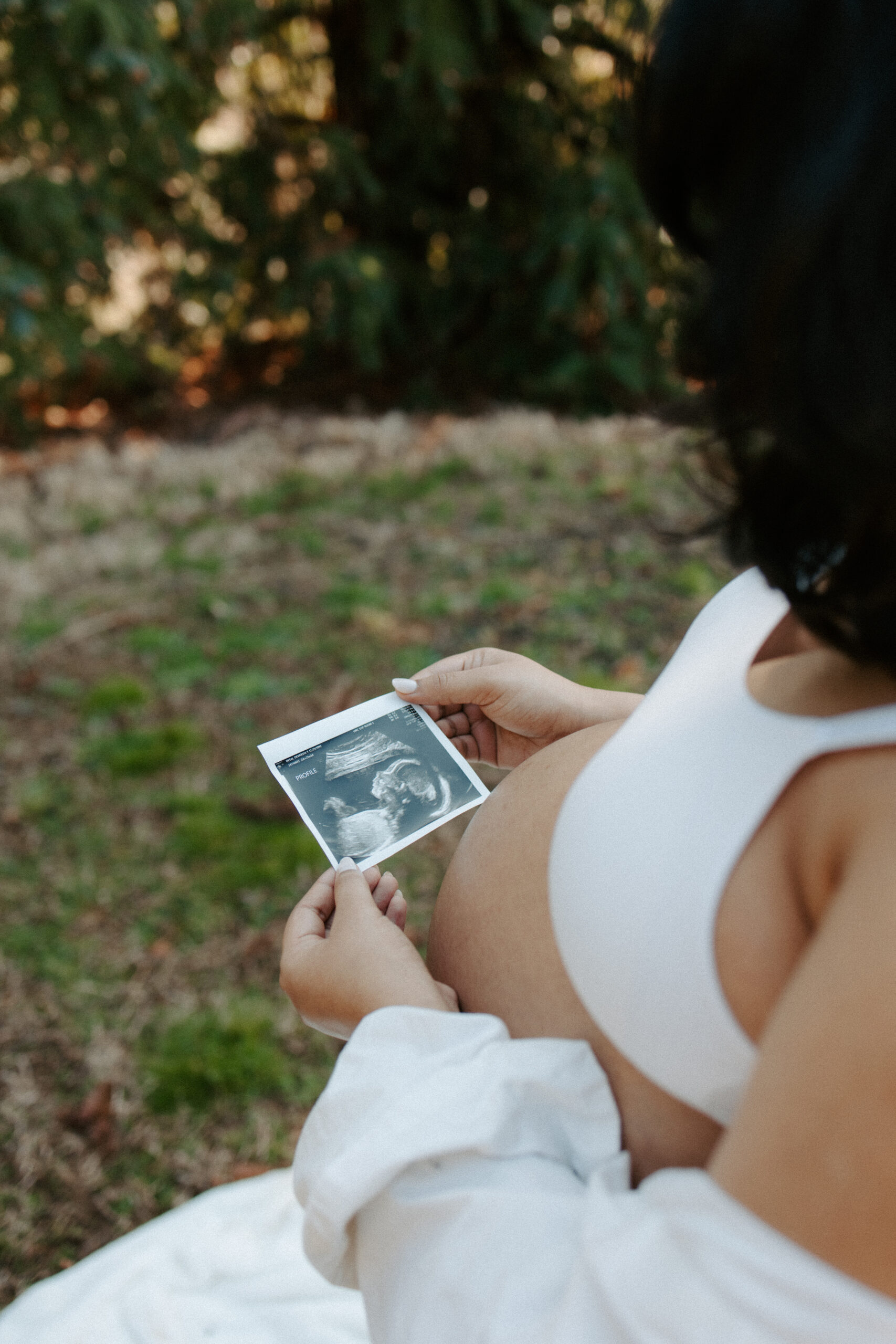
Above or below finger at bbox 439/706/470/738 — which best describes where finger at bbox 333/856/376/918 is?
below

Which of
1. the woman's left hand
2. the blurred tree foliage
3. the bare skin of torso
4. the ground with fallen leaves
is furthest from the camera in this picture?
the blurred tree foliage

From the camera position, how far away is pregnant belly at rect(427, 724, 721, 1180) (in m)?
0.82

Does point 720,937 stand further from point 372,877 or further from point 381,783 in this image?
point 381,783

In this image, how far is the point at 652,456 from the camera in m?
4.98

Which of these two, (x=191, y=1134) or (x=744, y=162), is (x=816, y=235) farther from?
(x=191, y=1134)

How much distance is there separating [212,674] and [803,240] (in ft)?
9.92

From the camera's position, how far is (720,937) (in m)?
0.69

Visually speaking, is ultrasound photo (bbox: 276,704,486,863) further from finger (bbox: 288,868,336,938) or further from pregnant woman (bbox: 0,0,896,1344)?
pregnant woman (bbox: 0,0,896,1344)

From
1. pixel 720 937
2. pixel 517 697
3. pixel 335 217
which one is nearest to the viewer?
pixel 720 937

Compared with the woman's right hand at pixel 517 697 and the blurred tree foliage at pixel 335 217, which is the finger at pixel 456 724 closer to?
the woman's right hand at pixel 517 697

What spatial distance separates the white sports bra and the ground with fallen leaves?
0.79 feet

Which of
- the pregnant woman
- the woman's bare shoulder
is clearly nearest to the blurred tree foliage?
the pregnant woman

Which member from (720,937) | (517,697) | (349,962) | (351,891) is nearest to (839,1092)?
(720,937)

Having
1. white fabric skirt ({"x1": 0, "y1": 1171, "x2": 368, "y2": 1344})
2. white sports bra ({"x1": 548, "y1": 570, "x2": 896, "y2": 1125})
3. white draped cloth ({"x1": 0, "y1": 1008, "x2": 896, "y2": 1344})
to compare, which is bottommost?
white fabric skirt ({"x1": 0, "y1": 1171, "x2": 368, "y2": 1344})
